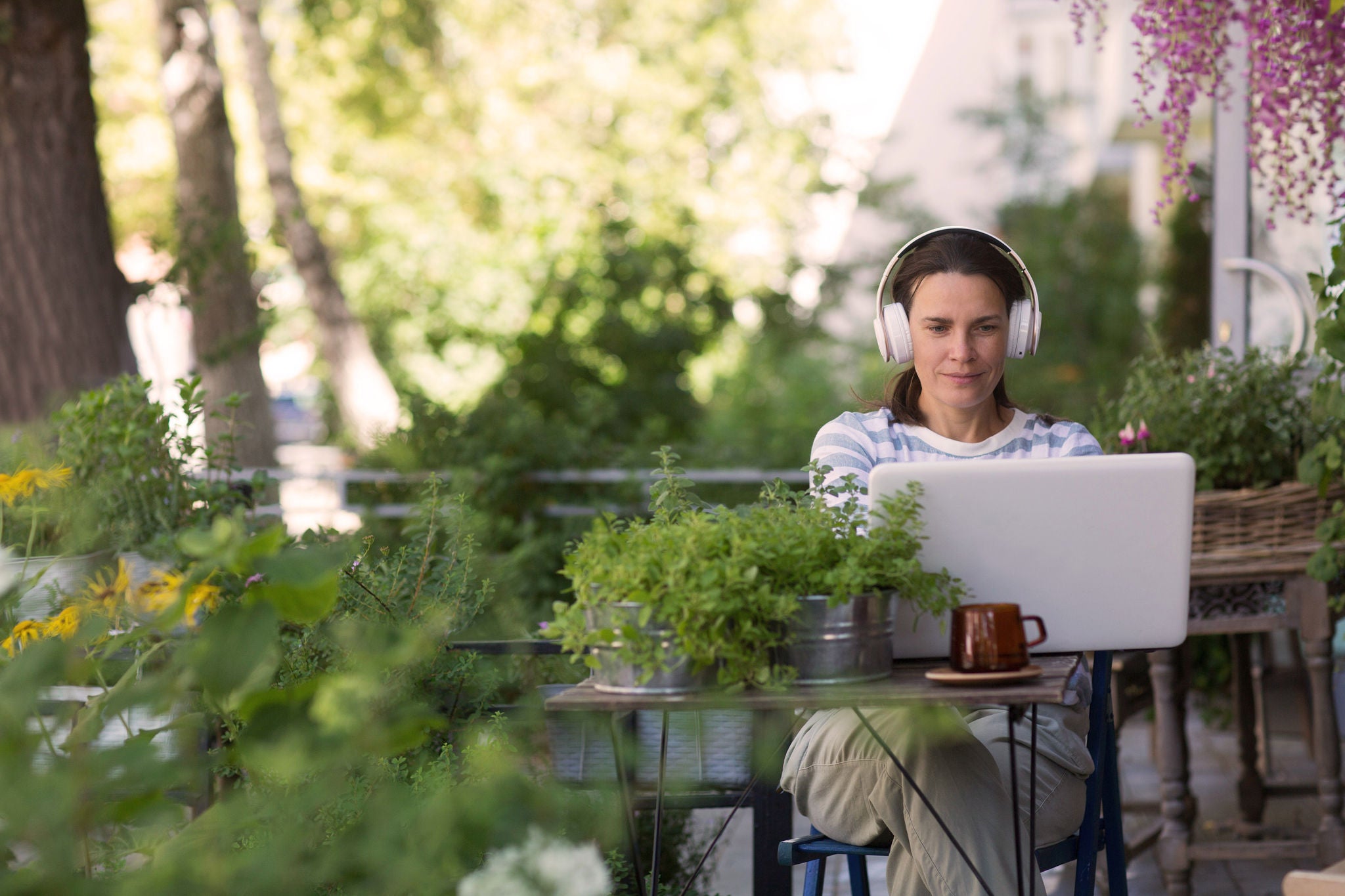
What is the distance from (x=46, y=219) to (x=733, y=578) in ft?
12.5

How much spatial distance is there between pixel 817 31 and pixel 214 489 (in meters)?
11.6

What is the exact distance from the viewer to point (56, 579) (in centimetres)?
249

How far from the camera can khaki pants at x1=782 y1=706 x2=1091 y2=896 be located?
1642 millimetres

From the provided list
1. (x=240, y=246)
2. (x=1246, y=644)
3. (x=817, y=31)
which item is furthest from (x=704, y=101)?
(x=1246, y=644)

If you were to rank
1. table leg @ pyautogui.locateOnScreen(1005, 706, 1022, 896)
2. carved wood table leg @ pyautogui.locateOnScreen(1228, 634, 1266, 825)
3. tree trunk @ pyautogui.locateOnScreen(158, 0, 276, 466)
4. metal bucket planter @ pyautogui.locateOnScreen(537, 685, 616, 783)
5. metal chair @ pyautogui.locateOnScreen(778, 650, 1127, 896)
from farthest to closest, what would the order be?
tree trunk @ pyautogui.locateOnScreen(158, 0, 276, 466) < carved wood table leg @ pyautogui.locateOnScreen(1228, 634, 1266, 825) < metal bucket planter @ pyautogui.locateOnScreen(537, 685, 616, 783) < metal chair @ pyautogui.locateOnScreen(778, 650, 1127, 896) < table leg @ pyautogui.locateOnScreen(1005, 706, 1022, 896)

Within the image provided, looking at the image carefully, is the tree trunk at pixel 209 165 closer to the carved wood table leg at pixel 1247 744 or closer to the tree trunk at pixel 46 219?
the tree trunk at pixel 46 219

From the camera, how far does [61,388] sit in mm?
4270

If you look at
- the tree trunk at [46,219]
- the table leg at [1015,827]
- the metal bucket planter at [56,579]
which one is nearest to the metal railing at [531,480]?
the tree trunk at [46,219]

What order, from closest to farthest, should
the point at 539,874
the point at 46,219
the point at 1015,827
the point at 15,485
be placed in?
the point at 539,874 → the point at 1015,827 → the point at 15,485 → the point at 46,219

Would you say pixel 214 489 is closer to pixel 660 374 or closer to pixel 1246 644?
pixel 1246 644

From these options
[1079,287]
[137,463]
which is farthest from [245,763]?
[1079,287]

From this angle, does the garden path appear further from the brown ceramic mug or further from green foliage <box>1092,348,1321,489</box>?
the brown ceramic mug

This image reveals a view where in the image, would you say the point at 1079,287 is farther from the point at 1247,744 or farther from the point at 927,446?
the point at 927,446

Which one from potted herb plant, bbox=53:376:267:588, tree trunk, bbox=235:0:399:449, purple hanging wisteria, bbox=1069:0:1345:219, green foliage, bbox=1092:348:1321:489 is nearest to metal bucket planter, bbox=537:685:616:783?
potted herb plant, bbox=53:376:267:588
